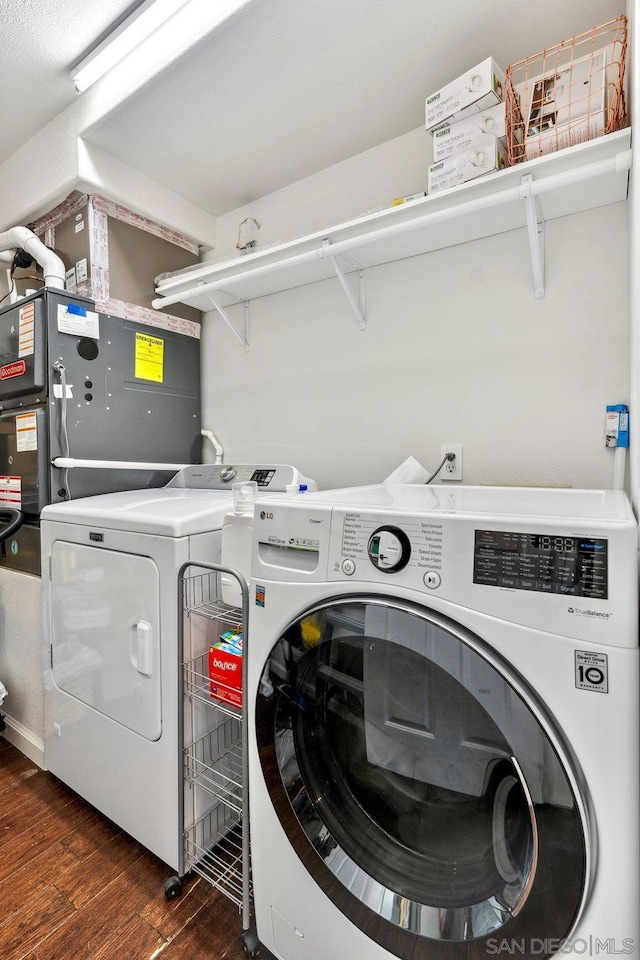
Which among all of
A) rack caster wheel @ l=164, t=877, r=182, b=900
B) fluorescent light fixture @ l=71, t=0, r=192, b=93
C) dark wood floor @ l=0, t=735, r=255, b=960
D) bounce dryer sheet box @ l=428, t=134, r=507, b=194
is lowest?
dark wood floor @ l=0, t=735, r=255, b=960

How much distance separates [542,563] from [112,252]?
224cm

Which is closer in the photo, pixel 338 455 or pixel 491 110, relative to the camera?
pixel 491 110

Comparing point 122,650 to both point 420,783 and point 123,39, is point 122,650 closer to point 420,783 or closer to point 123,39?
point 420,783

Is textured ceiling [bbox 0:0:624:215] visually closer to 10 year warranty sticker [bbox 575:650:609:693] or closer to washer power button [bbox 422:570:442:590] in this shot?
washer power button [bbox 422:570:442:590]

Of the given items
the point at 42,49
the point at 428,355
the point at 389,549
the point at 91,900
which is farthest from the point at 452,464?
the point at 42,49

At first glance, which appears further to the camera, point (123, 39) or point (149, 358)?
point (149, 358)

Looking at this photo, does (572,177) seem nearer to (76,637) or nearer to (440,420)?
(440,420)

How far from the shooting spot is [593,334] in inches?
55.8

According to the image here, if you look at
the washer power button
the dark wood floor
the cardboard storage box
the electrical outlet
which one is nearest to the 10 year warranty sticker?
the washer power button

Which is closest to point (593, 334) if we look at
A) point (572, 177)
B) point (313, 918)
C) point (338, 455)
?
point (572, 177)

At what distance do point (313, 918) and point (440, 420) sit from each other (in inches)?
58.1

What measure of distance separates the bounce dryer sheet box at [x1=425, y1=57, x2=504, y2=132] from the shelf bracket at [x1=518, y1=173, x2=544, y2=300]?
0.27 m

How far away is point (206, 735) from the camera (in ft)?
4.37

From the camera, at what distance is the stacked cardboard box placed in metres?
1.29
